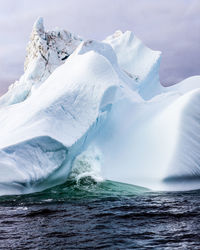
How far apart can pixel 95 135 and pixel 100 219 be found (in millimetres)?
4550

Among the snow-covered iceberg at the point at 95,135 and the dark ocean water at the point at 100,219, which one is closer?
the dark ocean water at the point at 100,219

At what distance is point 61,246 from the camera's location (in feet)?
12.6

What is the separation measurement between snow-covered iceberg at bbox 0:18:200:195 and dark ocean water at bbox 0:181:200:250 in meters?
0.59

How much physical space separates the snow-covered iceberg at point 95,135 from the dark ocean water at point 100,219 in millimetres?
589

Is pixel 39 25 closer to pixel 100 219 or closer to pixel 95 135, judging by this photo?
pixel 95 135

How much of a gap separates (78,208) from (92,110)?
3.99m

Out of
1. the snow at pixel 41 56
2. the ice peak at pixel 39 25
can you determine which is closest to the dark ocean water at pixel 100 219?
the snow at pixel 41 56

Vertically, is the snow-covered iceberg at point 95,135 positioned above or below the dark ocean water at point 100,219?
above

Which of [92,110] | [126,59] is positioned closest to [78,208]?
[92,110]

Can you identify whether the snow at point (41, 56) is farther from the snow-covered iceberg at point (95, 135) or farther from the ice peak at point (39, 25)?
the snow-covered iceberg at point (95, 135)

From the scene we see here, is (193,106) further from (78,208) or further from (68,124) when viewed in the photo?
(78,208)

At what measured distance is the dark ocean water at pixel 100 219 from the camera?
3.96 m

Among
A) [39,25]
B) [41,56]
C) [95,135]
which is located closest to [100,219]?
[95,135]

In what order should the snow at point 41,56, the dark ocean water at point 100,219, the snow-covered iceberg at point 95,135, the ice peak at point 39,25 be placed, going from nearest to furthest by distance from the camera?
the dark ocean water at point 100,219
the snow-covered iceberg at point 95,135
the snow at point 41,56
the ice peak at point 39,25
